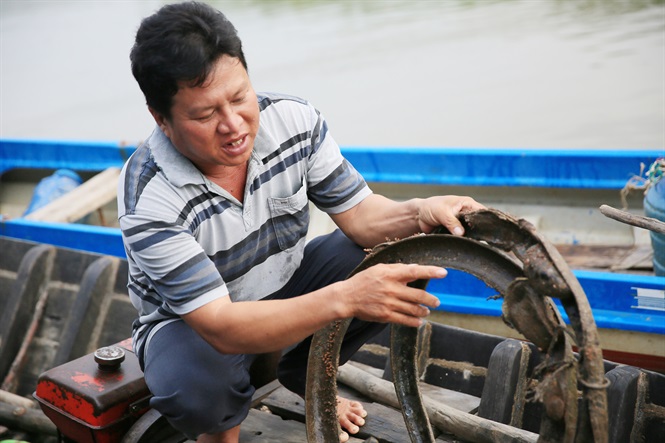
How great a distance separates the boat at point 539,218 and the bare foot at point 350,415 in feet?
3.22

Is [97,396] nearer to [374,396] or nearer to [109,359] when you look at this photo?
[109,359]

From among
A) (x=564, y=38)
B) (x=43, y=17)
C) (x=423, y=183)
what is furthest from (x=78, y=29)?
(x=423, y=183)

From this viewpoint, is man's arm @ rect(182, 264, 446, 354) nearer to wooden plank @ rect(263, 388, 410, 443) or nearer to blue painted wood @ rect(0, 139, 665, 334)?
wooden plank @ rect(263, 388, 410, 443)

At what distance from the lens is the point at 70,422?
2.47 metres

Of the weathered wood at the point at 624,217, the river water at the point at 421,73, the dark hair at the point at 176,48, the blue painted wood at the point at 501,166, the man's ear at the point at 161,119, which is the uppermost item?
the dark hair at the point at 176,48

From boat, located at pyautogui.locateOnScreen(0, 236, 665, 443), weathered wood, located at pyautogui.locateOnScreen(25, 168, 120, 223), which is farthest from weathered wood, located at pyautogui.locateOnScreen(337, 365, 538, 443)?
weathered wood, located at pyautogui.locateOnScreen(25, 168, 120, 223)

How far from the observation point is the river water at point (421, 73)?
846 centimetres

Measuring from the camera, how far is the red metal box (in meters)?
2.39

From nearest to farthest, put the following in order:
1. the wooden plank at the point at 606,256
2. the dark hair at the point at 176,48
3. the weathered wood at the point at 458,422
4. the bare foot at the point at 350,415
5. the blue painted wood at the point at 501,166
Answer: the dark hair at the point at 176,48 → the weathered wood at the point at 458,422 → the bare foot at the point at 350,415 → the wooden plank at the point at 606,256 → the blue painted wood at the point at 501,166

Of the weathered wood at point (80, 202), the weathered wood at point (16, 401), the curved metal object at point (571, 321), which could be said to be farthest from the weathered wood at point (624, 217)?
the weathered wood at point (80, 202)

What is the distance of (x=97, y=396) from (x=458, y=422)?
1042 millimetres

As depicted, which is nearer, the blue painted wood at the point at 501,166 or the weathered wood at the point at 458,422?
the weathered wood at the point at 458,422

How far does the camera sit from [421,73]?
10844 mm

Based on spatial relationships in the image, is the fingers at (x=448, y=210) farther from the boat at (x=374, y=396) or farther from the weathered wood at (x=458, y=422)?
the weathered wood at (x=458, y=422)
